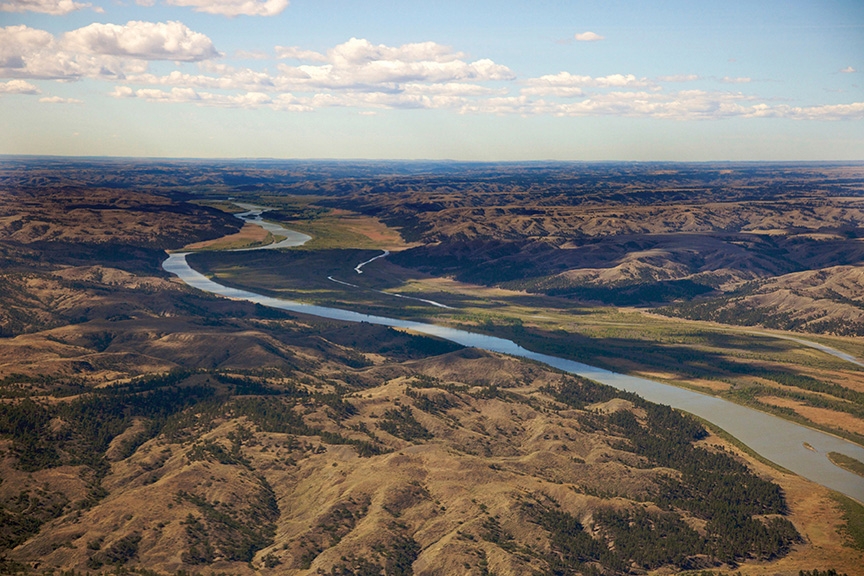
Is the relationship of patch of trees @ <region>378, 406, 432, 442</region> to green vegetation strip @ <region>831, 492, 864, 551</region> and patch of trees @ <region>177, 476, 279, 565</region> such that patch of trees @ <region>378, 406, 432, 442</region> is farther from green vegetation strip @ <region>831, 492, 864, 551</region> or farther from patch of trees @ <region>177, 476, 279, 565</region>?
green vegetation strip @ <region>831, 492, 864, 551</region>

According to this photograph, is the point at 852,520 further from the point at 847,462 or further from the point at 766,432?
the point at 766,432

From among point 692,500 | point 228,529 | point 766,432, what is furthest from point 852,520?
point 228,529

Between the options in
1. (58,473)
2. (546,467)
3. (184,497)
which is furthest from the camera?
(546,467)

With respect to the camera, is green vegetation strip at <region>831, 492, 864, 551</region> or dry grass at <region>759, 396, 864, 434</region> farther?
dry grass at <region>759, 396, 864, 434</region>

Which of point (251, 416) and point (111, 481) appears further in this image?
point (251, 416)

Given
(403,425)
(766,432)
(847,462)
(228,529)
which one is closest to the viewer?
(228,529)

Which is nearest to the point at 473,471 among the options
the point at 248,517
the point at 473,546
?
the point at 473,546

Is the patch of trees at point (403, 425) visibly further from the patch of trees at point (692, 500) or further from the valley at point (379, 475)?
the patch of trees at point (692, 500)

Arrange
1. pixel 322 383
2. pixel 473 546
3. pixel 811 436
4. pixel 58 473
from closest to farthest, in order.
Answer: pixel 473 546 < pixel 58 473 < pixel 811 436 < pixel 322 383

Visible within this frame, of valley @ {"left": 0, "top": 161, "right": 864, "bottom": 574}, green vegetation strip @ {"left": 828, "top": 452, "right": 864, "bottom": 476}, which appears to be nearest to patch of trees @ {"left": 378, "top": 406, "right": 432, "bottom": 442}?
valley @ {"left": 0, "top": 161, "right": 864, "bottom": 574}

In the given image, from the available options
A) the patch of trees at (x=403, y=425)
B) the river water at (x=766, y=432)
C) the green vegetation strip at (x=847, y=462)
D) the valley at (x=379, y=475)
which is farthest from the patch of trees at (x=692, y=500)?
the patch of trees at (x=403, y=425)

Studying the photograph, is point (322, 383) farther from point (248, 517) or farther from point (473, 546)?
point (473, 546)
